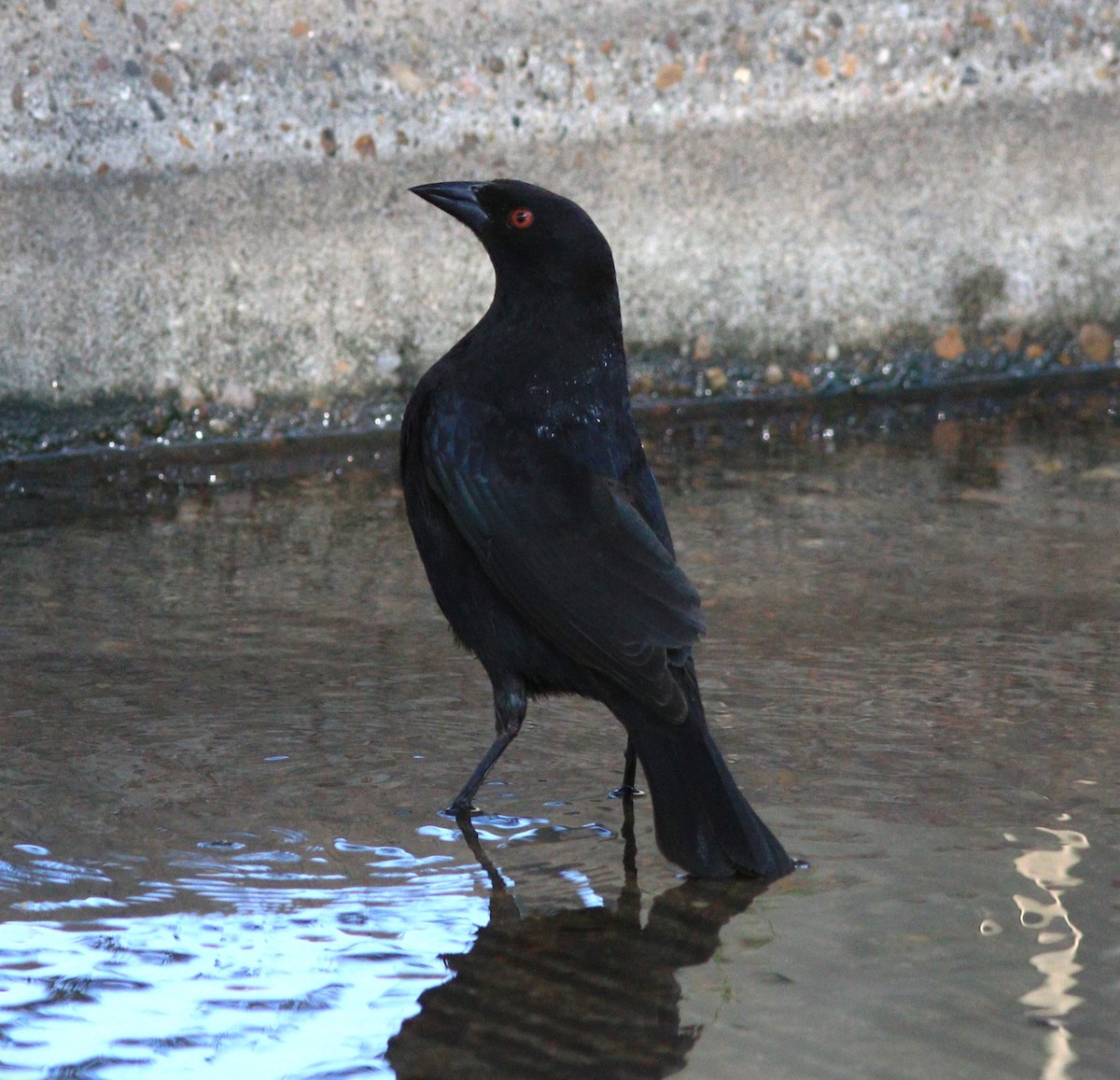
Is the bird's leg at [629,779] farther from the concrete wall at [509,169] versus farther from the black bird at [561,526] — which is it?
the concrete wall at [509,169]

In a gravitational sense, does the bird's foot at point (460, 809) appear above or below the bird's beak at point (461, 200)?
below

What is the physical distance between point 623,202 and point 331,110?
805mm

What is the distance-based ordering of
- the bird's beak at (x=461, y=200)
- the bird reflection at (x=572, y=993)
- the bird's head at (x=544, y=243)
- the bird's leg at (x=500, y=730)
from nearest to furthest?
the bird reflection at (x=572, y=993)
the bird's leg at (x=500, y=730)
the bird's head at (x=544, y=243)
the bird's beak at (x=461, y=200)

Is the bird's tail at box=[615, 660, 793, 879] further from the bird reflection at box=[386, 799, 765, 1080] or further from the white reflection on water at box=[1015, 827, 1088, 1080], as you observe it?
the white reflection on water at box=[1015, 827, 1088, 1080]

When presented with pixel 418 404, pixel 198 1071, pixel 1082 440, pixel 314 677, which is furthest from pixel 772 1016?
pixel 1082 440

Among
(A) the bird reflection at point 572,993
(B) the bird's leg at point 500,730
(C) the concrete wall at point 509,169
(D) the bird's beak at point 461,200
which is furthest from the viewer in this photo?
(C) the concrete wall at point 509,169

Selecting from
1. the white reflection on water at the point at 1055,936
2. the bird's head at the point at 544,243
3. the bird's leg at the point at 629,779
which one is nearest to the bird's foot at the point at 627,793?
the bird's leg at the point at 629,779

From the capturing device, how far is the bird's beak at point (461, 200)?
2.62 metres

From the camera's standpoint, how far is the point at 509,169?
4.53 m

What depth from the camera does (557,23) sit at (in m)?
4.53

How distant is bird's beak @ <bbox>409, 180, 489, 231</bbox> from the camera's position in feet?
8.59

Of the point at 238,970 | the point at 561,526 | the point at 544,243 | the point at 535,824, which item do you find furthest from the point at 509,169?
the point at 238,970

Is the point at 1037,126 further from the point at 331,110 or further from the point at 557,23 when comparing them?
the point at 331,110

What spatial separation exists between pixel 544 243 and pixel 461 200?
200mm
